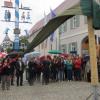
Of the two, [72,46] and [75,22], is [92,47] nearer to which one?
[75,22]

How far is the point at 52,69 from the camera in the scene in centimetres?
2259

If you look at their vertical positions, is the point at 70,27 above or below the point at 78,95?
above

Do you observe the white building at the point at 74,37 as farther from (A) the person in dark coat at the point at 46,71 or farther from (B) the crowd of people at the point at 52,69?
(A) the person in dark coat at the point at 46,71

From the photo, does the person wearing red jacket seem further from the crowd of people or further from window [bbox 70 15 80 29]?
window [bbox 70 15 80 29]

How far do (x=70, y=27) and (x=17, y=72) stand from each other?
21.1 meters

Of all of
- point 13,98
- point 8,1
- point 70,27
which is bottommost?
point 13,98

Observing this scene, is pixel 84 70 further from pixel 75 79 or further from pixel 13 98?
pixel 13 98

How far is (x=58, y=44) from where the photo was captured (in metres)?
44.5

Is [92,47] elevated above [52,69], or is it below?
above

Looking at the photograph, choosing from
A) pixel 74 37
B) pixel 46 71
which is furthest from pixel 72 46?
pixel 46 71

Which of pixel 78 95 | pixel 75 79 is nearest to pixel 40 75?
pixel 75 79

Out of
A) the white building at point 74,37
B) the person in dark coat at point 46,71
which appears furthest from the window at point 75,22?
the person in dark coat at point 46,71

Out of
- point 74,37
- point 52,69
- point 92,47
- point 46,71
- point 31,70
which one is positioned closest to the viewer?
point 92,47

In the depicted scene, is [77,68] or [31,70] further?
[77,68]
